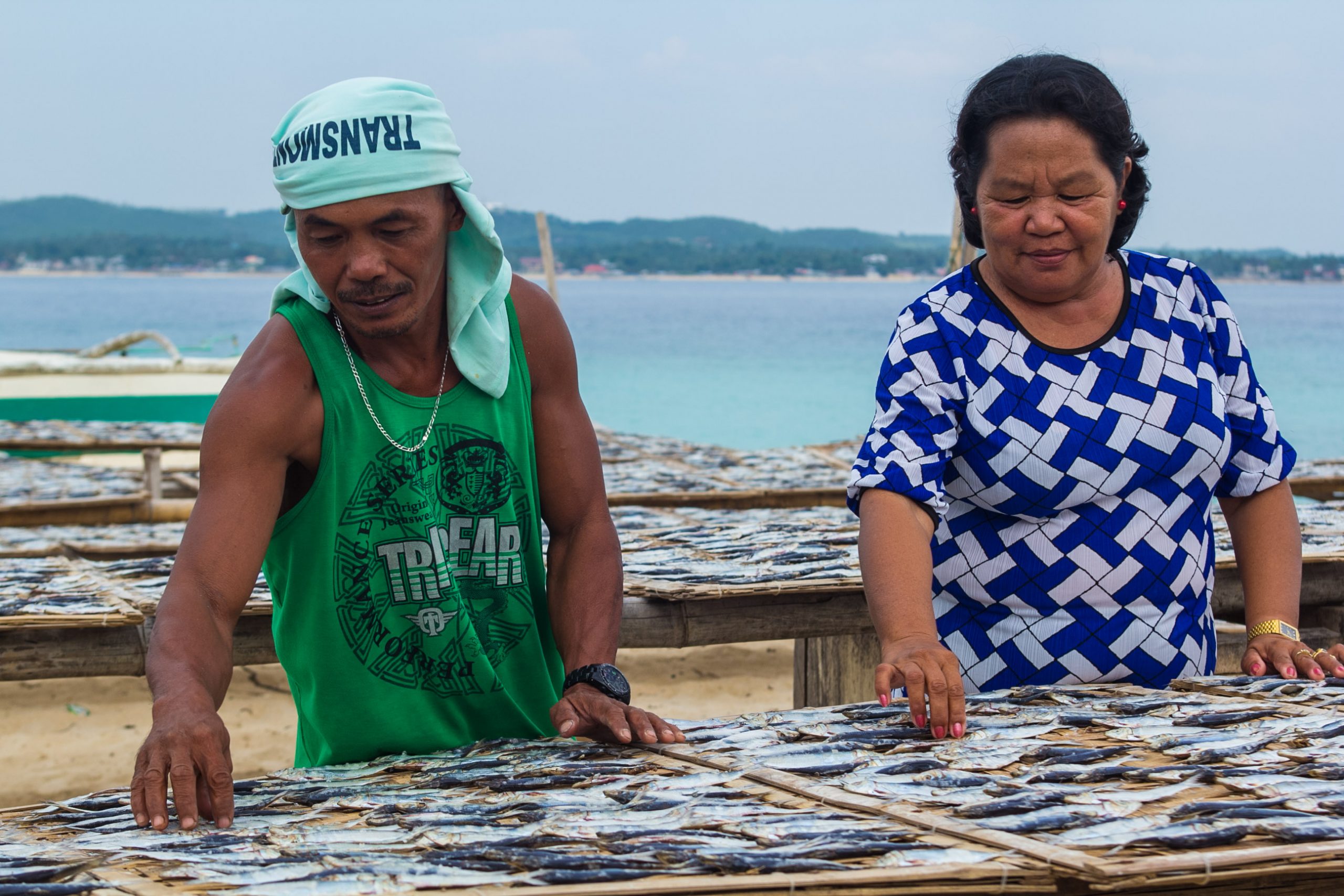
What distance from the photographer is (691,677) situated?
729 cm

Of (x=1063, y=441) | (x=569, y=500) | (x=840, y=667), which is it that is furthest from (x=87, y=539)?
(x=1063, y=441)

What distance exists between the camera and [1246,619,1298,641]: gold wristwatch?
2.24 meters

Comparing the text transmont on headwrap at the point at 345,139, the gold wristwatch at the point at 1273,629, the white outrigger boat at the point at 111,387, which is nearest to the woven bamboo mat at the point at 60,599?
the text transmont on headwrap at the point at 345,139

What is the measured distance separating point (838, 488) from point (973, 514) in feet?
11.4

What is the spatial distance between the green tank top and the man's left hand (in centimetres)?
14

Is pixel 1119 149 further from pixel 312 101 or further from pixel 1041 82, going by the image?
pixel 312 101

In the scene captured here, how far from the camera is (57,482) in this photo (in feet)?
20.4

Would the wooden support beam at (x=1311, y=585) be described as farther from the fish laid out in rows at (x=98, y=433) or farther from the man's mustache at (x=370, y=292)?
the fish laid out in rows at (x=98, y=433)

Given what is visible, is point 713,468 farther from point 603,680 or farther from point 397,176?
point 397,176

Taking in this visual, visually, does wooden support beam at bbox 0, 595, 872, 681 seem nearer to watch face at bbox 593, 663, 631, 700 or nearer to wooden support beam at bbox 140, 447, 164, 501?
watch face at bbox 593, 663, 631, 700

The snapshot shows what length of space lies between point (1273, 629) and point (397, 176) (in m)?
1.65

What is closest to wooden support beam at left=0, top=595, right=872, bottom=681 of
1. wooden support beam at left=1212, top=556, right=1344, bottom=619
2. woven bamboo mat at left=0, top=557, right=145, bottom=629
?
woven bamboo mat at left=0, top=557, right=145, bottom=629

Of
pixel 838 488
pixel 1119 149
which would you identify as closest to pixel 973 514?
pixel 1119 149

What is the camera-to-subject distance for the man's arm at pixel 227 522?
1.73 meters
